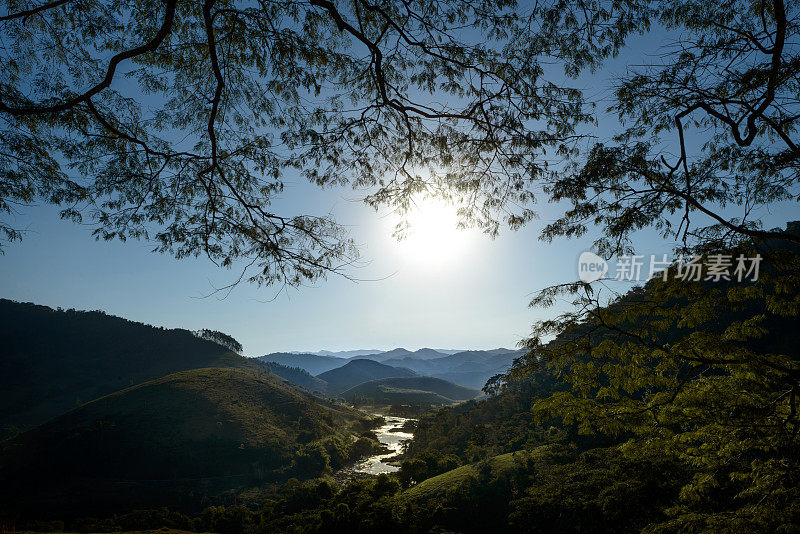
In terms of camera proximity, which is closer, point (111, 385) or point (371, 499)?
point (371, 499)

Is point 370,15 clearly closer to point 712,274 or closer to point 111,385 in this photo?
point 712,274

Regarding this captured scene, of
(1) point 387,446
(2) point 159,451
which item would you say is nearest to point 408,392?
(1) point 387,446

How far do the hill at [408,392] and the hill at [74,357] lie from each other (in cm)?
5846

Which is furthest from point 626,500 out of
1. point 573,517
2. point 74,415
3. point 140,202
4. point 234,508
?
point 74,415

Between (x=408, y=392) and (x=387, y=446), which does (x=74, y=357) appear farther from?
(x=408, y=392)

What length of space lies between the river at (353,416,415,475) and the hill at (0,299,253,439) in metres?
48.2

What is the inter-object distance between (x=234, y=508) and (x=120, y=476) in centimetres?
2377

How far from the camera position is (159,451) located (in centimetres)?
3919

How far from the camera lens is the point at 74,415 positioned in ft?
150

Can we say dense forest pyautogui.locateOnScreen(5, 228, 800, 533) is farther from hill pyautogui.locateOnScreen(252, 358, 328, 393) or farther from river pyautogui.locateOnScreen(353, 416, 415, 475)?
hill pyautogui.locateOnScreen(252, 358, 328, 393)

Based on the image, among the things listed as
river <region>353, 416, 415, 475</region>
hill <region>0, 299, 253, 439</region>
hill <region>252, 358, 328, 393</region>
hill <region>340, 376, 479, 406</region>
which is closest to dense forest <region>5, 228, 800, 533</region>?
river <region>353, 416, 415, 475</region>

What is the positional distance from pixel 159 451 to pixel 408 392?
111793 millimetres

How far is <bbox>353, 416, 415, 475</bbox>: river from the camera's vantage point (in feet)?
137

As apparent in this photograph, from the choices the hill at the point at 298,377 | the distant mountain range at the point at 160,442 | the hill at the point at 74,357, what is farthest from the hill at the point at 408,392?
the hill at the point at 74,357
